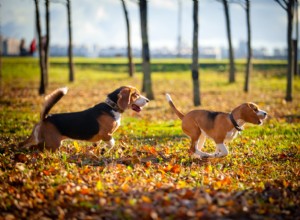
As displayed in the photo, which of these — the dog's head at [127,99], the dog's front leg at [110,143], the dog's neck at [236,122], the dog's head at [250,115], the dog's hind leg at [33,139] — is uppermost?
the dog's head at [127,99]

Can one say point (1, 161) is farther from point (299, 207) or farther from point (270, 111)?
point (270, 111)

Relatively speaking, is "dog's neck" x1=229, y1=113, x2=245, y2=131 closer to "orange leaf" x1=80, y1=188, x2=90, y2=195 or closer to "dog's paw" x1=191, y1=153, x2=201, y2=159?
"dog's paw" x1=191, y1=153, x2=201, y2=159

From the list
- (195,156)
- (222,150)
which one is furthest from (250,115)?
(195,156)

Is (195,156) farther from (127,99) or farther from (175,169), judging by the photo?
(127,99)

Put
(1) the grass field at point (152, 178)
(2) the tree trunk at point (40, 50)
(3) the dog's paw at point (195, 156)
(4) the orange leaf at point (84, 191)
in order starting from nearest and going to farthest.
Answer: (1) the grass field at point (152, 178), (4) the orange leaf at point (84, 191), (3) the dog's paw at point (195, 156), (2) the tree trunk at point (40, 50)

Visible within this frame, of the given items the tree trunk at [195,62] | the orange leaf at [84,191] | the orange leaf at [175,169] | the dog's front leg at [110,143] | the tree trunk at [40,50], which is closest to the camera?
the orange leaf at [84,191]

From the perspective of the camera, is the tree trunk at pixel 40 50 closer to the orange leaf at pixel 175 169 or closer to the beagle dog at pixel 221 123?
the beagle dog at pixel 221 123

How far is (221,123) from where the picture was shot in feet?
25.6

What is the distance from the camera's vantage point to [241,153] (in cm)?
866

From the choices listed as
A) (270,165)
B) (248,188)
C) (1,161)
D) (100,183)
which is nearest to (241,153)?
(270,165)

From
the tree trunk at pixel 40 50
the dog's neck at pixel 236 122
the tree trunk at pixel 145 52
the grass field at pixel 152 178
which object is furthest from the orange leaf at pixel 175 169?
the tree trunk at pixel 40 50

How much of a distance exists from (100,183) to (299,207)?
281 centimetres

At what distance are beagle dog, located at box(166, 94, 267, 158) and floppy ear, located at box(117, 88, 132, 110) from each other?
1.36 m

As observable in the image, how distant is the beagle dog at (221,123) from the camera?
776cm
